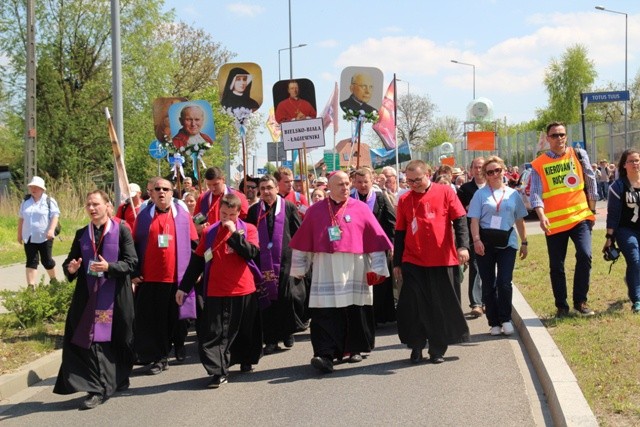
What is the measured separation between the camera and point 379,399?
281 inches

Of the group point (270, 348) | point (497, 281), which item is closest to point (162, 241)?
point (270, 348)

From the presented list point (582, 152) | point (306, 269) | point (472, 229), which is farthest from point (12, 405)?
point (582, 152)

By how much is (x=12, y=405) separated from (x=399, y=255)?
364cm

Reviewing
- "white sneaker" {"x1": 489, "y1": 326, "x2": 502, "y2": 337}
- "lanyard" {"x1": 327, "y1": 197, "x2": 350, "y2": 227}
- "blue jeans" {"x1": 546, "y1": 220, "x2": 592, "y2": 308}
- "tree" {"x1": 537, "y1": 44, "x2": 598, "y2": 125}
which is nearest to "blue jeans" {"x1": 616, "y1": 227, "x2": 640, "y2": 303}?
"blue jeans" {"x1": 546, "y1": 220, "x2": 592, "y2": 308}

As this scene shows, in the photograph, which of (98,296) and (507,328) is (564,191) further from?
(98,296)

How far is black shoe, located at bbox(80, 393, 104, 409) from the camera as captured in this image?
24.1 ft

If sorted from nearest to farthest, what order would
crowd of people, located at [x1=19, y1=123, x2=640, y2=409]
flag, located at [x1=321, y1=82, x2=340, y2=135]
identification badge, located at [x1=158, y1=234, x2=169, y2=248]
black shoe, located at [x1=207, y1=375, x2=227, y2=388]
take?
crowd of people, located at [x1=19, y1=123, x2=640, y2=409] < black shoe, located at [x1=207, y1=375, x2=227, y2=388] < identification badge, located at [x1=158, y1=234, x2=169, y2=248] < flag, located at [x1=321, y1=82, x2=340, y2=135]

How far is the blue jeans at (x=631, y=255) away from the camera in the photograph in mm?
9648

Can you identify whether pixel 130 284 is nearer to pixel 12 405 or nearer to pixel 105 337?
pixel 105 337

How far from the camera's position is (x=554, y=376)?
706 cm

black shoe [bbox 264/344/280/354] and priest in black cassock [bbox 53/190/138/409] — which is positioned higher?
priest in black cassock [bbox 53/190/138/409]

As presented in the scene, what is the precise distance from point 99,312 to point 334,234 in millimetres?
2170

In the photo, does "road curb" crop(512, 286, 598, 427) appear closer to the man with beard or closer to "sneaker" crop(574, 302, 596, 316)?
"sneaker" crop(574, 302, 596, 316)

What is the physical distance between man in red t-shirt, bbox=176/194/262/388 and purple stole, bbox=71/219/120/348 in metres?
0.69
